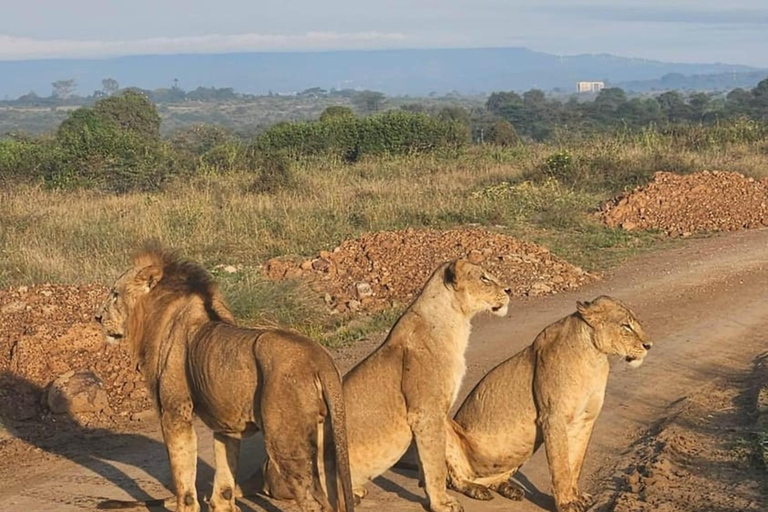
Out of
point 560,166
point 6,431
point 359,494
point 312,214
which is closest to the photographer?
point 359,494

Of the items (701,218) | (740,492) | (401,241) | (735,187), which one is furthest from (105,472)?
(735,187)

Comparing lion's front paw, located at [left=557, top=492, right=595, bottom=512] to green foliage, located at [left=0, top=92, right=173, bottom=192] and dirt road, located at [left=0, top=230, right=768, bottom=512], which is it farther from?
green foliage, located at [left=0, top=92, right=173, bottom=192]

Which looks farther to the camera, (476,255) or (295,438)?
(476,255)

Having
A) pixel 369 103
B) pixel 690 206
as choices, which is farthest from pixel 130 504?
pixel 369 103

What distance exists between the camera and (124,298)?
20.1 feet

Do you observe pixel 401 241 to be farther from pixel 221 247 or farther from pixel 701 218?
pixel 701 218

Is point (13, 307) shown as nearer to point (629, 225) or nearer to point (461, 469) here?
point (461, 469)

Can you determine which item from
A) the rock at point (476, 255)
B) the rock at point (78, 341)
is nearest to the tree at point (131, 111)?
the rock at point (476, 255)

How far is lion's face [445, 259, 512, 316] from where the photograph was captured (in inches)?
238

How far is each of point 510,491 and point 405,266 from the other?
24.1ft

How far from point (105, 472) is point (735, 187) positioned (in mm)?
13906

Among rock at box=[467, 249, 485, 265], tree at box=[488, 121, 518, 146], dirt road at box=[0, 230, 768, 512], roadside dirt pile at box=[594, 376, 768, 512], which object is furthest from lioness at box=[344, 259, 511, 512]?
tree at box=[488, 121, 518, 146]

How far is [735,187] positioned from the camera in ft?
61.3

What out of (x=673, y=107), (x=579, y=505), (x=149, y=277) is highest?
(x=149, y=277)
